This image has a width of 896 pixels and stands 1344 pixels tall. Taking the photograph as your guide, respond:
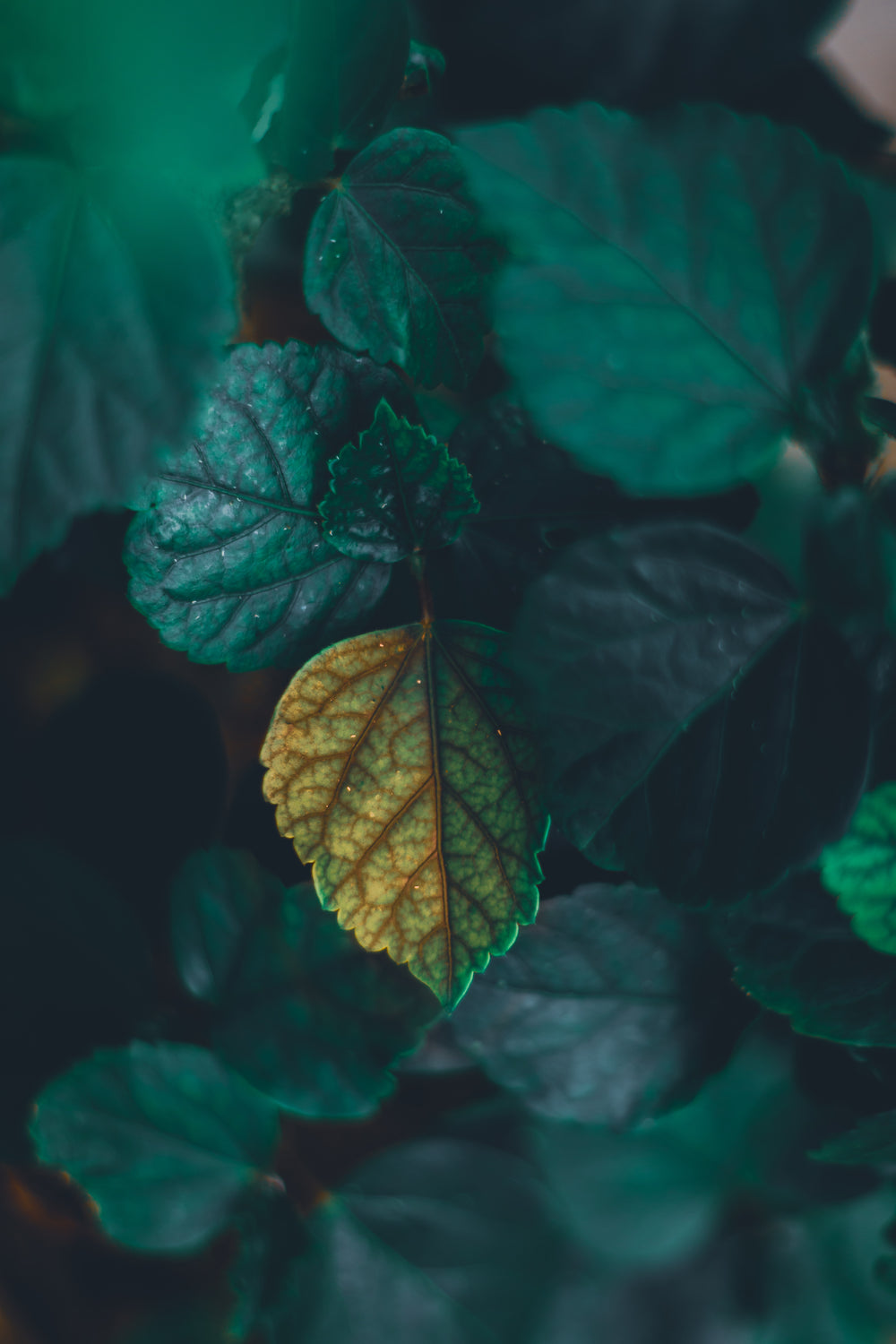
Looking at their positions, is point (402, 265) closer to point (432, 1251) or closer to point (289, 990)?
point (289, 990)

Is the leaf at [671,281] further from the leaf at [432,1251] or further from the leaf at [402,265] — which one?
the leaf at [432,1251]

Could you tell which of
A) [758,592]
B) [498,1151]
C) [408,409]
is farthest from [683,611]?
[498,1151]

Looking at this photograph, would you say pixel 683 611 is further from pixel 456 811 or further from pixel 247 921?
pixel 247 921

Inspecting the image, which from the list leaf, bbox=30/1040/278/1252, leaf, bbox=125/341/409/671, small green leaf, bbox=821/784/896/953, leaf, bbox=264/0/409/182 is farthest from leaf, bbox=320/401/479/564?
leaf, bbox=30/1040/278/1252

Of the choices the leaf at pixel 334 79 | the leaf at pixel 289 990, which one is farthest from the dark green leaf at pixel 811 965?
the leaf at pixel 334 79

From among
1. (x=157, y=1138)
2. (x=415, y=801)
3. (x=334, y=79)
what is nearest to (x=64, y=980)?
(x=157, y=1138)

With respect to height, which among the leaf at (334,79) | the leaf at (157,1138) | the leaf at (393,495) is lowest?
the leaf at (157,1138)

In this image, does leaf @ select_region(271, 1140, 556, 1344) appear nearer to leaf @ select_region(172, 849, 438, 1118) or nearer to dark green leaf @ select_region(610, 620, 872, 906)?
leaf @ select_region(172, 849, 438, 1118)
